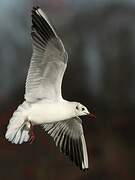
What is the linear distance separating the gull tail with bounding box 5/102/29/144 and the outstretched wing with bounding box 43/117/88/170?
161 mm

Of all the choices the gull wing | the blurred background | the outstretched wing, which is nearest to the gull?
the gull wing

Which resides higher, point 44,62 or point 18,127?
point 44,62

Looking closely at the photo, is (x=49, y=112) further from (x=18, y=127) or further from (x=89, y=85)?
(x=89, y=85)

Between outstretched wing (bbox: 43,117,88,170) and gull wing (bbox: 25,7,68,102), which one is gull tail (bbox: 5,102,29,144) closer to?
gull wing (bbox: 25,7,68,102)

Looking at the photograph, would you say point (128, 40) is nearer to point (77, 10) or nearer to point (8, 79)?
point (77, 10)

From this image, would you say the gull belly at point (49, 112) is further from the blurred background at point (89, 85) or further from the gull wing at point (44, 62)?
the blurred background at point (89, 85)

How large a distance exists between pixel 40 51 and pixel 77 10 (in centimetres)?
313

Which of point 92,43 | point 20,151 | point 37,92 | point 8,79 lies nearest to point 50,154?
point 20,151

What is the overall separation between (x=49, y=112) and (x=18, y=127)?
13 centimetres

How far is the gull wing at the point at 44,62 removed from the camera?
2.15 meters

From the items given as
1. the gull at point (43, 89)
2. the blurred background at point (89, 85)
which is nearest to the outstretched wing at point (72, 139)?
the gull at point (43, 89)

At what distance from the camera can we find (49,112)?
2.20 m

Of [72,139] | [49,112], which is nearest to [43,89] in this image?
[49,112]

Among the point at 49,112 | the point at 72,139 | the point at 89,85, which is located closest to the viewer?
the point at 49,112
